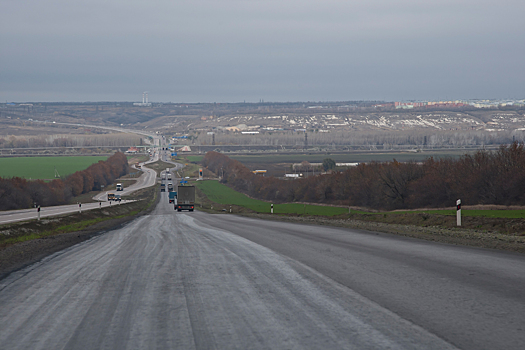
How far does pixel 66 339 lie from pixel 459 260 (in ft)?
28.4

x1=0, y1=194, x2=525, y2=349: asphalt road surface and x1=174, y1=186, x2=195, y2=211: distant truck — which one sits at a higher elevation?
x1=0, y1=194, x2=525, y2=349: asphalt road surface

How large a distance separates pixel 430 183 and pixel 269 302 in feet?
143

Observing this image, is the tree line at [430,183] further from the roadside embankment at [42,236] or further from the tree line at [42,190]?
the tree line at [42,190]

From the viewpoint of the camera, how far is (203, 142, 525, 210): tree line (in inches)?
1519

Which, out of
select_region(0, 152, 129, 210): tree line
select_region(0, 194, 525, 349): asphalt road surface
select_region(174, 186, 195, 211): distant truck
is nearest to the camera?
select_region(0, 194, 525, 349): asphalt road surface

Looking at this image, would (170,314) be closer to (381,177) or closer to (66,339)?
(66,339)

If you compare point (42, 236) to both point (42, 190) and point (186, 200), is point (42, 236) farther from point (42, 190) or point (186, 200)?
point (42, 190)

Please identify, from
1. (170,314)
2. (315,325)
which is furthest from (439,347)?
→ (170,314)

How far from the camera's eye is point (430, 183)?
4684 centimetres

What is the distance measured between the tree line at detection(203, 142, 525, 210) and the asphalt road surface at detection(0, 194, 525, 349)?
29918 millimetres

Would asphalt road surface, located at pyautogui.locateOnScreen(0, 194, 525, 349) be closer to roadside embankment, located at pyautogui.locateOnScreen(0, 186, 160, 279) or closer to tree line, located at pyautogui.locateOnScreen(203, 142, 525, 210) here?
roadside embankment, located at pyautogui.locateOnScreen(0, 186, 160, 279)

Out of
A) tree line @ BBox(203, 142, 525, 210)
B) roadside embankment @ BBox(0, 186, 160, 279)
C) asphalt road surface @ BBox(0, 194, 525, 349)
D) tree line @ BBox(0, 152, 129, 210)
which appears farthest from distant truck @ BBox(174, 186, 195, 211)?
asphalt road surface @ BBox(0, 194, 525, 349)

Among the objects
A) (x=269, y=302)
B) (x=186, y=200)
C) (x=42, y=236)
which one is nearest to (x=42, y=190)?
(x=186, y=200)

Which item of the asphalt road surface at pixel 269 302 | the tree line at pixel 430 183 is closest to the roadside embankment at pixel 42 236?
the asphalt road surface at pixel 269 302
